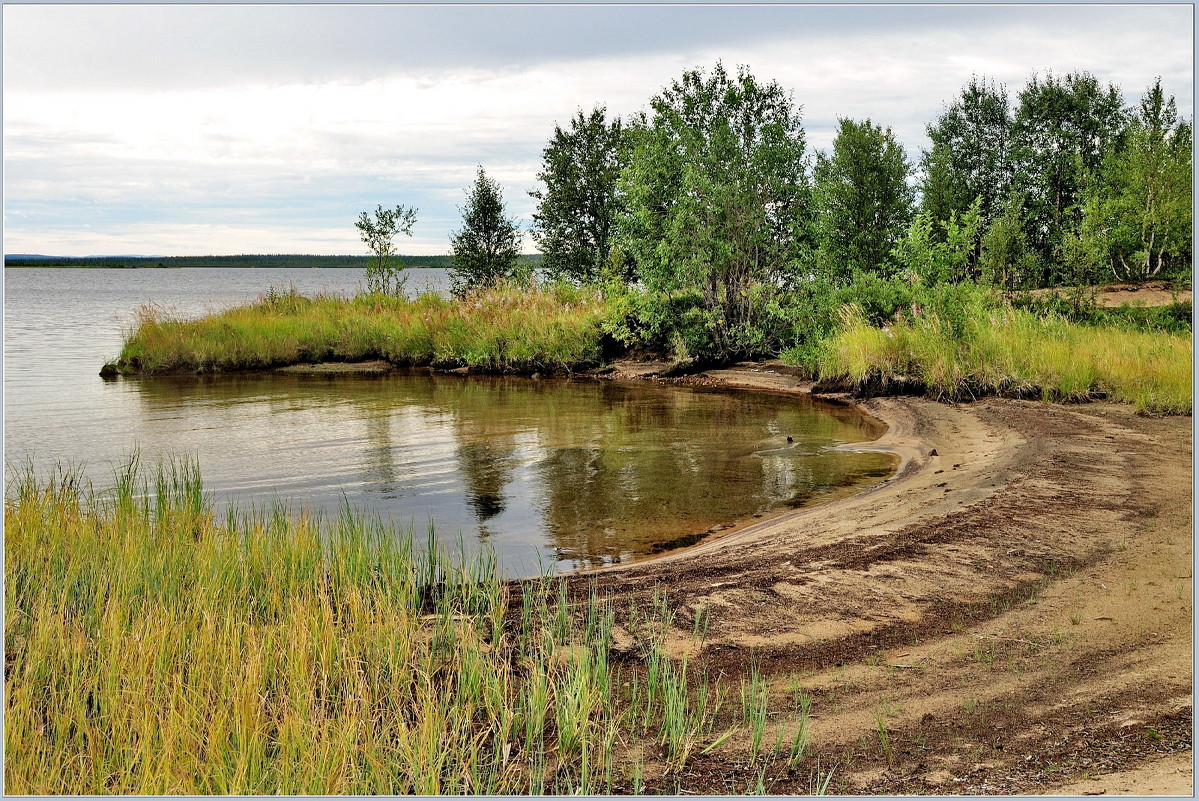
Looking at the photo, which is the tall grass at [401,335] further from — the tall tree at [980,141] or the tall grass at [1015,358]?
the tall tree at [980,141]

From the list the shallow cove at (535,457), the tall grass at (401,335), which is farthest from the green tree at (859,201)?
the tall grass at (401,335)

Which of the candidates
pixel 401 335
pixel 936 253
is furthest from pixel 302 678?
pixel 401 335

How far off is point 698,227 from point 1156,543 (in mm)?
15907

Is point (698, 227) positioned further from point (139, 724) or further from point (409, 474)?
point (139, 724)

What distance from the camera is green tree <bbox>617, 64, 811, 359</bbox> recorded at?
22.0 metres

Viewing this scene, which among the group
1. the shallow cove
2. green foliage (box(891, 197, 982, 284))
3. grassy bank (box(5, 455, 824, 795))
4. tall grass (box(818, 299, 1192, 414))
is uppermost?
green foliage (box(891, 197, 982, 284))

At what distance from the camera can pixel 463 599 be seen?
6.53 m

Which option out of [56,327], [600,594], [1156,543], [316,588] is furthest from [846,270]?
[56,327]

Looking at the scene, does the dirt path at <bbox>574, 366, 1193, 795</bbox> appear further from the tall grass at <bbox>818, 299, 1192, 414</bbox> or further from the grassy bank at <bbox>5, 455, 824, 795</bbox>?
the tall grass at <bbox>818, 299, 1192, 414</bbox>

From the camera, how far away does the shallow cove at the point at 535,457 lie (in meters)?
9.95

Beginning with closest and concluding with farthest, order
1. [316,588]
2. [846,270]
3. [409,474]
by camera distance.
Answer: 1. [316,588]
2. [409,474]
3. [846,270]

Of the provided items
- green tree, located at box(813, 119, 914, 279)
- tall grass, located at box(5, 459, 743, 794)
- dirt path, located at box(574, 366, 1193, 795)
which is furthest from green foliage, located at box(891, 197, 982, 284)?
tall grass, located at box(5, 459, 743, 794)

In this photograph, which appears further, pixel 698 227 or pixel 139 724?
pixel 698 227

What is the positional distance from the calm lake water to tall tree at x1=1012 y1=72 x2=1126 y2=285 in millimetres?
22615
